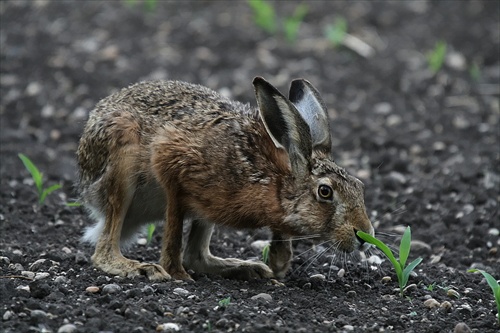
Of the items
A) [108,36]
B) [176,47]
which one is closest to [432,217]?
[176,47]

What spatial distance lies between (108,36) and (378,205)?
663 cm

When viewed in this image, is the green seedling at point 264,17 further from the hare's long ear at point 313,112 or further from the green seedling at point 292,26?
the hare's long ear at point 313,112

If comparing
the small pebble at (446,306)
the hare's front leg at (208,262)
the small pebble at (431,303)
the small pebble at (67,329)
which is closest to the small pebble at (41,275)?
the small pebble at (67,329)

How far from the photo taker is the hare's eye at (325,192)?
6602 millimetres

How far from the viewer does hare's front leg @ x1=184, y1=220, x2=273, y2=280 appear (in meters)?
7.24

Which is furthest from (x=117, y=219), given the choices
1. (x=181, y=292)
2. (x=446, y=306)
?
(x=446, y=306)

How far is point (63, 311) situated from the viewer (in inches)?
224

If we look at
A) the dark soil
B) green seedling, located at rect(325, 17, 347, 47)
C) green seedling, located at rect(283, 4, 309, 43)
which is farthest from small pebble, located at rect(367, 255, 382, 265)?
green seedling, located at rect(283, 4, 309, 43)

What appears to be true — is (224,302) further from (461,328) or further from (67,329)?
(461,328)

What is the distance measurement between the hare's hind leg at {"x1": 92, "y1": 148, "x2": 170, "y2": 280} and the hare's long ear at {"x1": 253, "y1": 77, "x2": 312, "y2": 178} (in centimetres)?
115

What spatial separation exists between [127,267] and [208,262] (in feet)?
2.45

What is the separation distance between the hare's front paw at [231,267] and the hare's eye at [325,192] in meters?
0.95

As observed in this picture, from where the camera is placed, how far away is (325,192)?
6613 mm

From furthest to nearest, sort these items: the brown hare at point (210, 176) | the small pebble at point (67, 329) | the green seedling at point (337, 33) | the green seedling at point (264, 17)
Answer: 1. the green seedling at point (264, 17)
2. the green seedling at point (337, 33)
3. the brown hare at point (210, 176)
4. the small pebble at point (67, 329)
